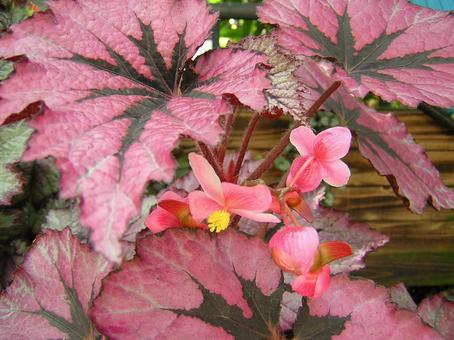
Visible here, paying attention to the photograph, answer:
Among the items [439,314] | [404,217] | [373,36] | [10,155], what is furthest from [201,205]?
[404,217]

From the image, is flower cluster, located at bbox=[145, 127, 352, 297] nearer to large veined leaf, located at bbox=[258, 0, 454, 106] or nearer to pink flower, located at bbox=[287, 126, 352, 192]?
Result: pink flower, located at bbox=[287, 126, 352, 192]

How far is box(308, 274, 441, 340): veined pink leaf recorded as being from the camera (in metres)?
0.64

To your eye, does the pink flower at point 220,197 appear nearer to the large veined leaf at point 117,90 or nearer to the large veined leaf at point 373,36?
the large veined leaf at point 117,90

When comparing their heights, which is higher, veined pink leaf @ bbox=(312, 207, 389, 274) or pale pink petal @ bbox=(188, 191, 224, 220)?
pale pink petal @ bbox=(188, 191, 224, 220)

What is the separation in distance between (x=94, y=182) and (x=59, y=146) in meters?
0.05

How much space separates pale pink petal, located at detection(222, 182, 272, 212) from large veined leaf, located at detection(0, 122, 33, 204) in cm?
57

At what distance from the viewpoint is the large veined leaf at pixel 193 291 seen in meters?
0.58

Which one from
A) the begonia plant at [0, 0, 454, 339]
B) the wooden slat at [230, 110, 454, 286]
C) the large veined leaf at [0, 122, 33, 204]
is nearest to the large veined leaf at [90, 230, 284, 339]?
the begonia plant at [0, 0, 454, 339]

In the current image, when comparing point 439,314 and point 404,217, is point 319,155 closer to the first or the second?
point 439,314

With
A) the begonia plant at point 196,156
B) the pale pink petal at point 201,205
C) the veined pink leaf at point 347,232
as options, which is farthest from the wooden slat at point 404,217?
the pale pink petal at point 201,205

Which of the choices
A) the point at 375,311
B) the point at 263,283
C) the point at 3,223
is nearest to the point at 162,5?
the point at 263,283

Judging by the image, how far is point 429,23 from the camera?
741mm

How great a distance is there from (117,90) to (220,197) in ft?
0.55

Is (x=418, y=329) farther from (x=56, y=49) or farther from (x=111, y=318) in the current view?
(x=56, y=49)
